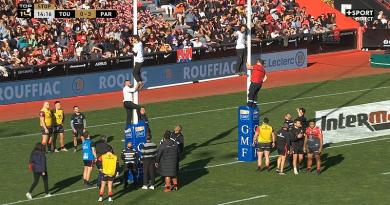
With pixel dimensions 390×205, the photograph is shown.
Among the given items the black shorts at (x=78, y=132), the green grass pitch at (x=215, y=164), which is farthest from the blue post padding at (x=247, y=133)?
the black shorts at (x=78, y=132)

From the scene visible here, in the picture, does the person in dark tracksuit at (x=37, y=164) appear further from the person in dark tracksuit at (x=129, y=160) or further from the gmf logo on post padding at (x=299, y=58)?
the gmf logo on post padding at (x=299, y=58)

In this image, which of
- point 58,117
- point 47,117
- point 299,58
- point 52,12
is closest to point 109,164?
point 47,117

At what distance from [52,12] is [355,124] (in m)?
15.2

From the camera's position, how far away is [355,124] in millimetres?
39219

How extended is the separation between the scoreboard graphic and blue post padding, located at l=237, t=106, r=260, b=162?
537 inches

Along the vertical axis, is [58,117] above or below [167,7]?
below

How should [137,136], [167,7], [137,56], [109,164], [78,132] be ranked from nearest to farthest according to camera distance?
[109,164]
[137,136]
[137,56]
[78,132]
[167,7]

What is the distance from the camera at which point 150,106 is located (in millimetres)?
45594

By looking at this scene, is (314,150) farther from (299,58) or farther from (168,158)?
(299,58)

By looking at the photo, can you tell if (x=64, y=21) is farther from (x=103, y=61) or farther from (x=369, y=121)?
(x=369, y=121)

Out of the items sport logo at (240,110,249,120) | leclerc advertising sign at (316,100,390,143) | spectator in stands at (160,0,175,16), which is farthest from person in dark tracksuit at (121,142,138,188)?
spectator in stands at (160,0,175,16)

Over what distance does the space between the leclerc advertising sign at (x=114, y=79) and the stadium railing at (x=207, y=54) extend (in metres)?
0.28

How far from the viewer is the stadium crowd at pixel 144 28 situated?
48.4 metres

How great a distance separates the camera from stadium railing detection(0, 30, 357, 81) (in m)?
46.1
